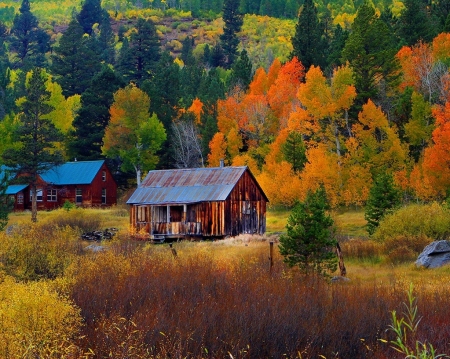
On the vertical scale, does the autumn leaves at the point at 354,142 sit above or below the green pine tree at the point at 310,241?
above

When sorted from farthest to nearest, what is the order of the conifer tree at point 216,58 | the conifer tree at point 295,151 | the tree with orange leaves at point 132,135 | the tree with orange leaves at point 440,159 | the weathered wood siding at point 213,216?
the conifer tree at point 216,58, the tree with orange leaves at point 132,135, the conifer tree at point 295,151, the tree with orange leaves at point 440,159, the weathered wood siding at point 213,216

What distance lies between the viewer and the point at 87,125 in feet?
219

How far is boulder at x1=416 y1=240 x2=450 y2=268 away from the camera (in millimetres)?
26016

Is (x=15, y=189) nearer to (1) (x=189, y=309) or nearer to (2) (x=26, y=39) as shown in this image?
(1) (x=189, y=309)

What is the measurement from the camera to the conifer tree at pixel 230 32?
477ft

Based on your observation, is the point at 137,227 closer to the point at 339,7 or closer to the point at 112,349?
the point at 112,349

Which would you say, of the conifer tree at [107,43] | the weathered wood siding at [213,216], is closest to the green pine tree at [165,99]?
the weathered wood siding at [213,216]

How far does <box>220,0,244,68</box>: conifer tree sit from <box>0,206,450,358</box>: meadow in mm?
122030

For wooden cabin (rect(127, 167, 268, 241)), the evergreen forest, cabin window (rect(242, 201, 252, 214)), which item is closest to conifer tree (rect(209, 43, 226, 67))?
the evergreen forest

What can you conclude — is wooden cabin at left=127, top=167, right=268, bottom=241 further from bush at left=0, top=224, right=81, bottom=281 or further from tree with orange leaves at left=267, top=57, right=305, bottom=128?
tree with orange leaves at left=267, top=57, right=305, bottom=128

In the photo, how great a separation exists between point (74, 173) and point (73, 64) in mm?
25915

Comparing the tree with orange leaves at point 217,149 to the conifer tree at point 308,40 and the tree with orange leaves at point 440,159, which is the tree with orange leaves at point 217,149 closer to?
the conifer tree at point 308,40

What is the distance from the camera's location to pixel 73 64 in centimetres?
8231

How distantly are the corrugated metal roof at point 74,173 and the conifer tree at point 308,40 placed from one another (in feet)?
81.9
